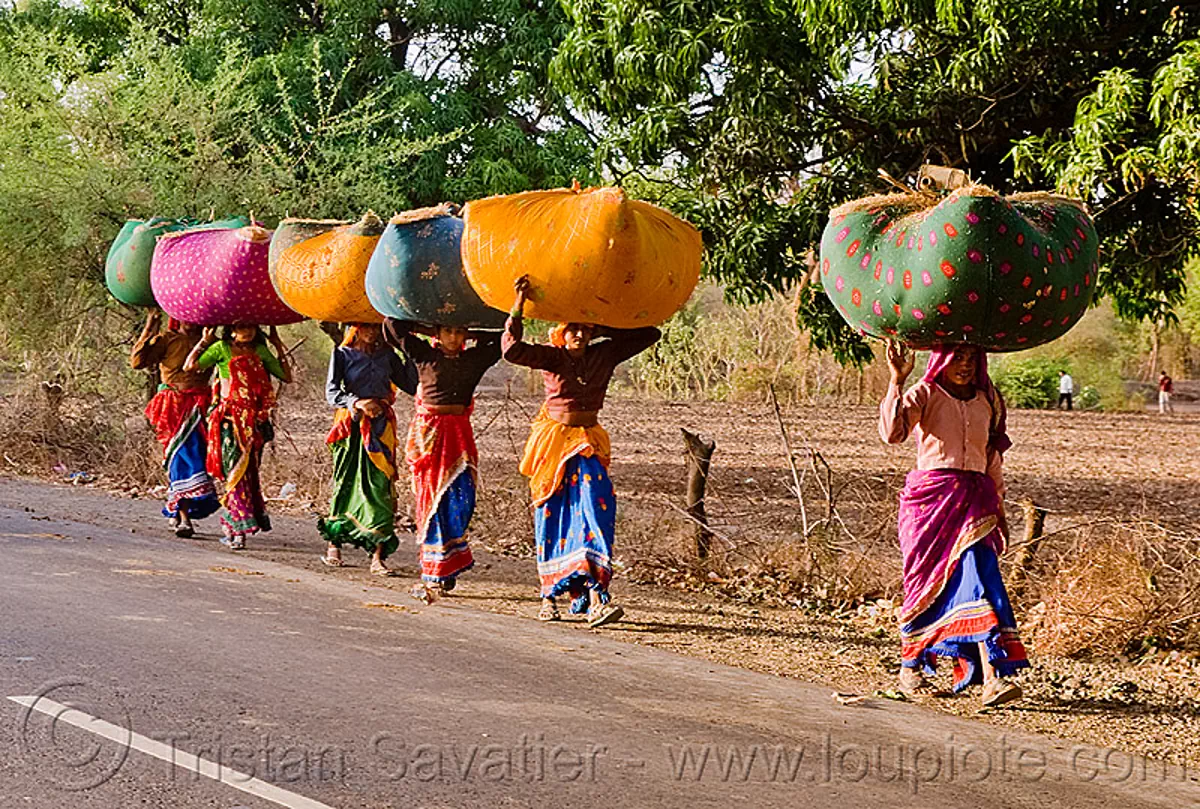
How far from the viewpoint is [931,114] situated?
10562mm

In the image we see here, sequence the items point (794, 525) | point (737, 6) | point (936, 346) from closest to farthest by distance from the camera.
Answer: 1. point (936, 346)
2. point (737, 6)
3. point (794, 525)

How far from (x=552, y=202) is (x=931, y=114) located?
147 inches

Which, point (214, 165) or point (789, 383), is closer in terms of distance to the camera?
point (214, 165)

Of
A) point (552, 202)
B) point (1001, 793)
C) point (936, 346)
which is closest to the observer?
point (1001, 793)

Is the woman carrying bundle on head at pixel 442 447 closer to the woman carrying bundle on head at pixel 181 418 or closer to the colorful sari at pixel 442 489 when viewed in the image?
the colorful sari at pixel 442 489

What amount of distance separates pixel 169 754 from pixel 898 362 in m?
3.59

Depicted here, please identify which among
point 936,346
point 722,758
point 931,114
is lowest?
point 722,758

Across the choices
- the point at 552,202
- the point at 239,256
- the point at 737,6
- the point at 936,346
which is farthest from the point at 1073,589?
the point at 239,256

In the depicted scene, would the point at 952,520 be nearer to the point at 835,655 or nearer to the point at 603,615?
the point at 835,655

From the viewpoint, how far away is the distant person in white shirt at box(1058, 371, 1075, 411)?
41031 mm

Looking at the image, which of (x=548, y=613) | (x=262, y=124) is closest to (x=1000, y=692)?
(x=548, y=613)

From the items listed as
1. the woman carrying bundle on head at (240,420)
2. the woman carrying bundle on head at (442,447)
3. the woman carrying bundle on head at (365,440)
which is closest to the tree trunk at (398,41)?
the woman carrying bundle on head at (240,420)

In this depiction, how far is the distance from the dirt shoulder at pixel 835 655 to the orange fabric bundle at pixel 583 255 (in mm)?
1847

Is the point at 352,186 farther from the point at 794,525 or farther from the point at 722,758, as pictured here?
the point at 722,758
